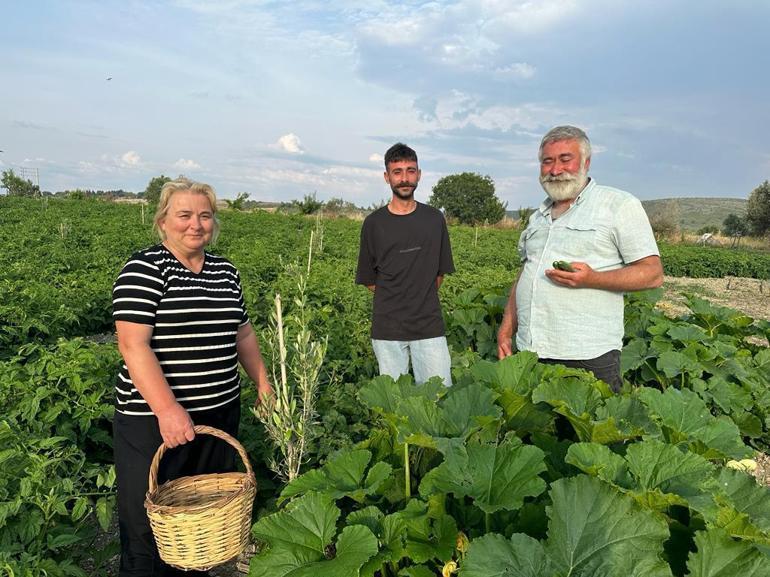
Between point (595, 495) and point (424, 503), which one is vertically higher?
point (595, 495)

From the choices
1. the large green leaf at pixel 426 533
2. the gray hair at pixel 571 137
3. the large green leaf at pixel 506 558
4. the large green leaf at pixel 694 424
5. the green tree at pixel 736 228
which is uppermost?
the green tree at pixel 736 228

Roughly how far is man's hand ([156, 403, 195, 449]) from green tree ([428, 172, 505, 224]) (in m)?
57.1

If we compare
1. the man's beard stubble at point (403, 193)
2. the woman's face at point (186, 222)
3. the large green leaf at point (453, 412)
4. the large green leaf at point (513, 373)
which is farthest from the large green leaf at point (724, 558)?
the man's beard stubble at point (403, 193)

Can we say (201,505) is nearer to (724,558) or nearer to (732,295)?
(724,558)

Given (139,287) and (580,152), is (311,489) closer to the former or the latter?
(139,287)

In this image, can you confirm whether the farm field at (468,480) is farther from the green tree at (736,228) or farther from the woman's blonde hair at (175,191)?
the green tree at (736,228)

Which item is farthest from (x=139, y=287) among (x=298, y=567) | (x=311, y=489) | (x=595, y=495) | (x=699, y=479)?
(x=699, y=479)

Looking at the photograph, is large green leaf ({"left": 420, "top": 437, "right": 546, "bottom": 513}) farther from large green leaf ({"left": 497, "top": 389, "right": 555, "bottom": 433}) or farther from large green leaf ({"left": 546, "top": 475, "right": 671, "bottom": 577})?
large green leaf ({"left": 497, "top": 389, "right": 555, "bottom": 433})

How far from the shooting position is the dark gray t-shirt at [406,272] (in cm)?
368

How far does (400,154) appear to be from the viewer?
3533 millimetres

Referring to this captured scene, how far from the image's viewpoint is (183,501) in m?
2.24

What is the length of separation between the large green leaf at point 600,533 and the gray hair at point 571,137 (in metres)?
1.97

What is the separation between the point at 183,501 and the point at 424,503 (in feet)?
3.91

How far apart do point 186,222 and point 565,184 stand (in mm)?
1894
